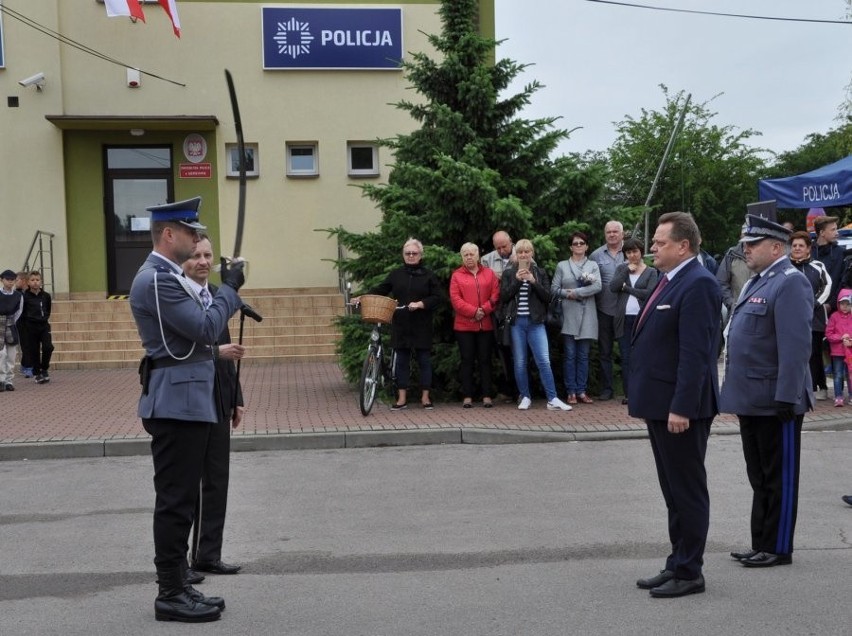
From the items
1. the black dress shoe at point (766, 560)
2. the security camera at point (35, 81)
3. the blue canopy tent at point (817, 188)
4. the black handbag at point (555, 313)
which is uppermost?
the security camera at point (35, 81)

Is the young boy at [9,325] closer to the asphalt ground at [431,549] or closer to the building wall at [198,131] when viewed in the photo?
the building wall at [198,131]

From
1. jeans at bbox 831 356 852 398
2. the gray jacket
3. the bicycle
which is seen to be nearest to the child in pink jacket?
jeans at bbox 831 356 852 398

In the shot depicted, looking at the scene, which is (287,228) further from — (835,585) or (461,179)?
(835,585)

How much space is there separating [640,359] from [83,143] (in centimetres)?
1836

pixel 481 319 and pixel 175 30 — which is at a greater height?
pixel 175 30

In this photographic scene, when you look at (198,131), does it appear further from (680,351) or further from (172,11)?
(680,351)

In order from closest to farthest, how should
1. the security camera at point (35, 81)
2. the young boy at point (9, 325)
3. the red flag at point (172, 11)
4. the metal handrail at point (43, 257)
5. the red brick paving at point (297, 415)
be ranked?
the red brick paving at point (297, 415) → the young boy at point (9, 325) → the red flag at point (172, 11) → the security camera at point (35, 81) → the metal handrail at point (43, 257)

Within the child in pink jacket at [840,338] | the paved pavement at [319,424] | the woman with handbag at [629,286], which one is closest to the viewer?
the paved pavement at [319,424]

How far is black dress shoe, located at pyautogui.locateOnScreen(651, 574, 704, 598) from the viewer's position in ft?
17.0

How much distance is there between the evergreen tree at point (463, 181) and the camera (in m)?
12.4

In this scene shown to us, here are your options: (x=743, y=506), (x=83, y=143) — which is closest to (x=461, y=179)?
(x=743, y=506)

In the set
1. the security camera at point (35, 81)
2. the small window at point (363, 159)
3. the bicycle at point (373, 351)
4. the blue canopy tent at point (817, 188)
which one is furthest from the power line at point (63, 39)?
the blue canopy tent at point (817, 188)

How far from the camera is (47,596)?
5438mm

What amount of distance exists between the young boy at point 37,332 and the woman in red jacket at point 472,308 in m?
7.67
